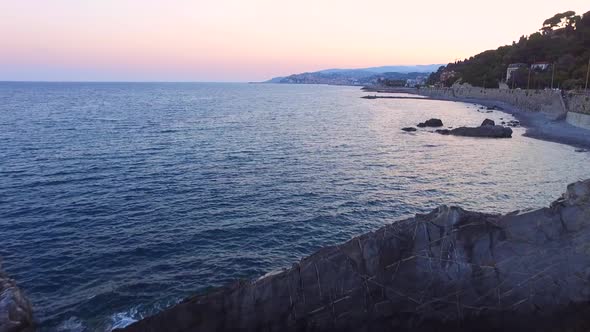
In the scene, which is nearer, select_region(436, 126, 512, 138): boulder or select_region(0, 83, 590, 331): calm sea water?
select_region(0, 83, 590, 331): calm sea water

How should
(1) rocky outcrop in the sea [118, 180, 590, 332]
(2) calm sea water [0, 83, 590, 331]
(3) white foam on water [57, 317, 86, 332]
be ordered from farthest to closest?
(2) calm sea water [0, 83, 590, 331], (3) white foam on water [57, 317, 86, 332], (1) rocky outcrop in the sea [118, 180, 590, 332]

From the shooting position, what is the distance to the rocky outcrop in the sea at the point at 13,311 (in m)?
15.8

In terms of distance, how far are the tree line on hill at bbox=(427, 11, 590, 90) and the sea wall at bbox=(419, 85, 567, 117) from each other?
4.07m

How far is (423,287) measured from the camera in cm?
1532

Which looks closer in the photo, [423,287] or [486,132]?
[423,287]

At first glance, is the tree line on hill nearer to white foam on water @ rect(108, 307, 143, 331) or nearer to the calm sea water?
the calm sea water

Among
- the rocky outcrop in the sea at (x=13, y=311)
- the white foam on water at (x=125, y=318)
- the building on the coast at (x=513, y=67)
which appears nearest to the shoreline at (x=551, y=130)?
the building on the coast at (x=513, y=67)

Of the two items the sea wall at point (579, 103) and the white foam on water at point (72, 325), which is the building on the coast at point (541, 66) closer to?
the sea wall at point (579, 103)

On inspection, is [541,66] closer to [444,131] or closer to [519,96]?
[519,96]

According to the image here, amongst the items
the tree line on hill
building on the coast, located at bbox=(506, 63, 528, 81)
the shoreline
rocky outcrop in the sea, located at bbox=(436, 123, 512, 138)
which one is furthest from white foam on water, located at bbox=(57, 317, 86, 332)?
building on the coast, located at bbox=(506, 63, 528, 81)

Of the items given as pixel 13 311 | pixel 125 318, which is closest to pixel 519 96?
pixel 125 318

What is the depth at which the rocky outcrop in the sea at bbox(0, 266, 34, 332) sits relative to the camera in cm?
1580

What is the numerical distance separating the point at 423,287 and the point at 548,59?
138 meters

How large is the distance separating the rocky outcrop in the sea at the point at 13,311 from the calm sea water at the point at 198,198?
0.69 meters
